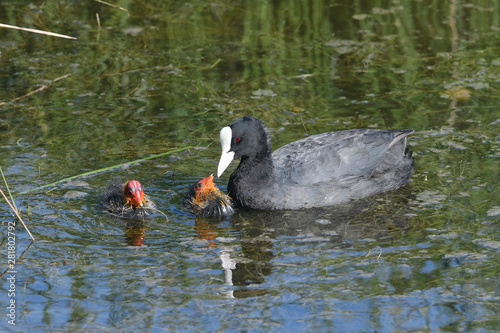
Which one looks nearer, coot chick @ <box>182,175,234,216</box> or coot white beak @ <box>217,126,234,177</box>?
coot chick @ <box>182,175,234,216</box>

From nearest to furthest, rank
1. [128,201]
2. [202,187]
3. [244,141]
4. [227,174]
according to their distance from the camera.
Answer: [128,201] < [202,187] < [244,141] < [227,174]

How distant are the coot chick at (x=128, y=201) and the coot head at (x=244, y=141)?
583mm

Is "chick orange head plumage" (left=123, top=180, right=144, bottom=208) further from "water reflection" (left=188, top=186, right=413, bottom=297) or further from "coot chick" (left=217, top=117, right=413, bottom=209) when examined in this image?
"coot chick" (left=217, top=117, right=413, bottom=209)

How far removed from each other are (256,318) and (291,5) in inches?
237

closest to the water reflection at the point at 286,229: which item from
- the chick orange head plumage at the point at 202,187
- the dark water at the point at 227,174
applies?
the dark water at the point at 227,174

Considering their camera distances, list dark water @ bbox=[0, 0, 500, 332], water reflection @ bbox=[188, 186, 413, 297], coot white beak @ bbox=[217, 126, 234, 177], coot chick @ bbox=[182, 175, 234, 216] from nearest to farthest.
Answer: dark water @ bbox=[0, 0, 500, 332]
water reflection @ bbox=[188, 186, 413, 297]
coot chick @ bbox=[182, 175, 234, 216]
coot white beak @ bbox=[217, 126, 234, 177]

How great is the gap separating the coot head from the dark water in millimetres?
423

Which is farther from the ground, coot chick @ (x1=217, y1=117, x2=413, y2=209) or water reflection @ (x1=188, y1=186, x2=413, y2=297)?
coot chick @ (x1=217, y1=117, x2=413, y2=209)

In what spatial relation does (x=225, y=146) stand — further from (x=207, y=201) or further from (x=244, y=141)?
(x=207, y=201)

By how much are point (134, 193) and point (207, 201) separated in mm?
508

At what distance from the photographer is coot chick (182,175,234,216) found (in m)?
5.21

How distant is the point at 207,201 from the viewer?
17.1 feet

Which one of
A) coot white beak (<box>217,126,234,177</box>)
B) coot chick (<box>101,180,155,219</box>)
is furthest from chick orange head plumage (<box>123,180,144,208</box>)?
coot white beak (<box>217,126,234,177</box>)

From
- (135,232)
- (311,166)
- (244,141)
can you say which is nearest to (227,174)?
(244,141)
